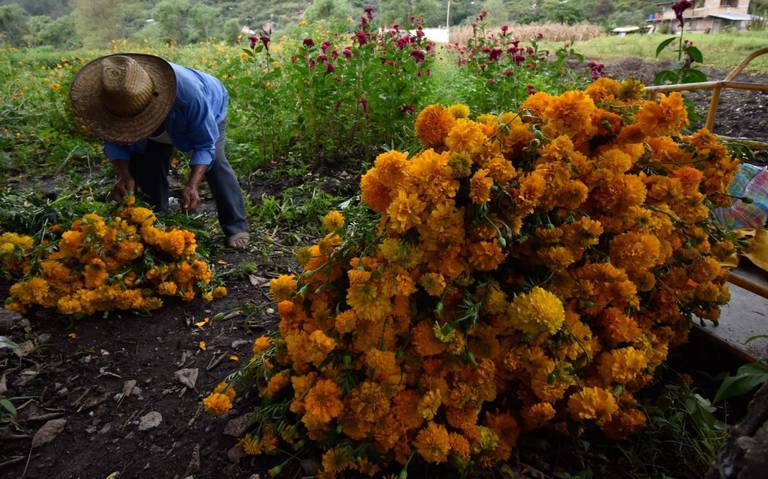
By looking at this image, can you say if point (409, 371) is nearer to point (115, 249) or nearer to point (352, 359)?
point (352, 359)

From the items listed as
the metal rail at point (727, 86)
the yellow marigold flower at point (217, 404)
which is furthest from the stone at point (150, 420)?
the metal rail at point (727, 86)

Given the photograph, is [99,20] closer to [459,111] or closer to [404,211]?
[459,111]

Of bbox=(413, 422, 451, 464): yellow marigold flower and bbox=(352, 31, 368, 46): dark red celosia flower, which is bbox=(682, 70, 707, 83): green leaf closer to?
bbox=(352, 31, 368, 46): dark red celosia flower

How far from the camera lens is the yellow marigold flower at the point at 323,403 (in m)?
1.24

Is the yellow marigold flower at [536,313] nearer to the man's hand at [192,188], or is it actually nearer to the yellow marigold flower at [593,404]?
the yellow marigold flower at [593,404]

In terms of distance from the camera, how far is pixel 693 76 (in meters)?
2.83

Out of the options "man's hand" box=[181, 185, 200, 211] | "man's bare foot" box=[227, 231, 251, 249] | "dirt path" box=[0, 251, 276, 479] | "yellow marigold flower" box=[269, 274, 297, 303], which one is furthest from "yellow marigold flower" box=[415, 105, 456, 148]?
"man's bare foot" box=[227, 231, 251, 249]

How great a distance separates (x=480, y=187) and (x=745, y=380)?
2.68 ft

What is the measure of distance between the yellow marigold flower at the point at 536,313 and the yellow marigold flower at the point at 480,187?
27 centimetres

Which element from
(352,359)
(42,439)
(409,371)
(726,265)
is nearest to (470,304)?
(409,371)

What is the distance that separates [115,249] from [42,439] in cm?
84

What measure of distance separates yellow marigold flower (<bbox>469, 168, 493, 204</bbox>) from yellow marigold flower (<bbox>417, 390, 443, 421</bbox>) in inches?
20.5

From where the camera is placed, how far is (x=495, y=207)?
1.29 m

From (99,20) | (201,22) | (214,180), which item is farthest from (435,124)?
(99,20)
